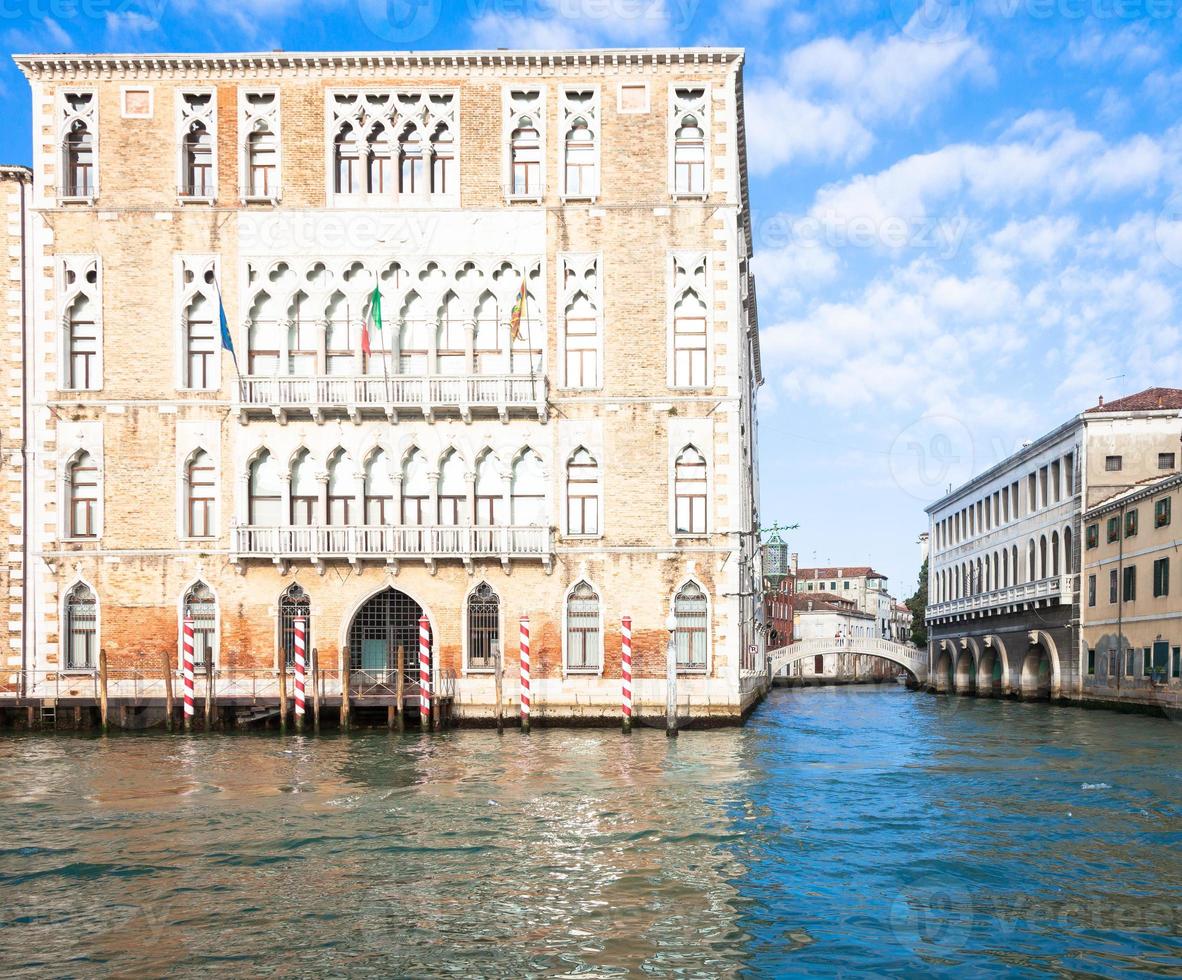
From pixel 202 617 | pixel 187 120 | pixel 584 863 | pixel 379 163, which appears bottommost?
pixel 584 863

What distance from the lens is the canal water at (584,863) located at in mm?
10469

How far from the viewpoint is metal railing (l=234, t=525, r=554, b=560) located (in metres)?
29.0

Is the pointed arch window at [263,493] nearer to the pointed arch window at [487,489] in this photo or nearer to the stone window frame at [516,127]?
the pointed arch window at [487,489]

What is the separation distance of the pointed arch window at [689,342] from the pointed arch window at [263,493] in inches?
380

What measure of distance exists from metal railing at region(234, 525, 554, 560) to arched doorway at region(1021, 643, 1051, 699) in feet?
92.9

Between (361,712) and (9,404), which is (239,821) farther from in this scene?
(9,404)

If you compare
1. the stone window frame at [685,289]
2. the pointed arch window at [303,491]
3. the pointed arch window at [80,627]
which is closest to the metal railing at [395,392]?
the pointed arch window at [303,491]

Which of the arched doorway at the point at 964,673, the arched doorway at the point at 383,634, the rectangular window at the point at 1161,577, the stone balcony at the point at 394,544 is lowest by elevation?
the arched doorway at the point at 964,673

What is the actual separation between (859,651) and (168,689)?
48.8 m

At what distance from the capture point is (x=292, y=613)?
29641 mm

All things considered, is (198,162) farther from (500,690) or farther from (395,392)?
(500,690)

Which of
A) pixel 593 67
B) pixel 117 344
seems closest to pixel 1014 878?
pixel 593 67

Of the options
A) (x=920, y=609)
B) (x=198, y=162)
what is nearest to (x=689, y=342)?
(x=198, y=162)

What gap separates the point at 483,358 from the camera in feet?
98.1
